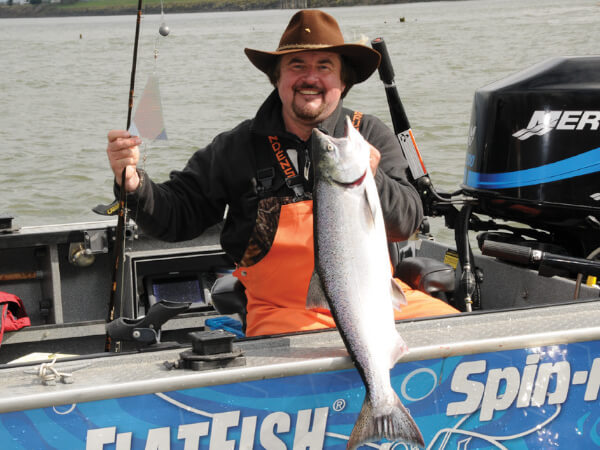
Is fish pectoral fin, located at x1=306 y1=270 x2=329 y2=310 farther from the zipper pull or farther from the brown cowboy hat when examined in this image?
the brown cowboy hat

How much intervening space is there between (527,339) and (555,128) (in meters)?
1.39

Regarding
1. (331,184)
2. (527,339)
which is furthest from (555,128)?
(331,184)

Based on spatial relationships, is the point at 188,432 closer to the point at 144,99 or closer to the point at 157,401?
the point at 157,401

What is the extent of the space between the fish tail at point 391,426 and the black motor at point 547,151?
1637 millimetres

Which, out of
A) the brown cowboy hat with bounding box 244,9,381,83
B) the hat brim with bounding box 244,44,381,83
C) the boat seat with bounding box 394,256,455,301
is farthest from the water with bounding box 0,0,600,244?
the boat seat with bounding box 394,256,455,301

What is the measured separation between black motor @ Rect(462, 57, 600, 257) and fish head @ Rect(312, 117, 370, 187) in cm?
162

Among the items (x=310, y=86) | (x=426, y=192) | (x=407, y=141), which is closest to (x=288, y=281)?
(x=310, y=86)

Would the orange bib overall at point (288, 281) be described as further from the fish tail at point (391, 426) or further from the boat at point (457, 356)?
the fish tail at point (391, 426)

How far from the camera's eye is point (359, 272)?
2.10 m

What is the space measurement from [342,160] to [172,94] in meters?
12.6

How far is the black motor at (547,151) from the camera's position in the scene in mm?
3324

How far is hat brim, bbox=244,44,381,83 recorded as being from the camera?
9.29ft

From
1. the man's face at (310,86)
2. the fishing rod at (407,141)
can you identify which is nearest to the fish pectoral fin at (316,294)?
the man's face at (310,86)

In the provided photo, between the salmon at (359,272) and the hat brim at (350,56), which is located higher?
the hat brim at (350,56)
